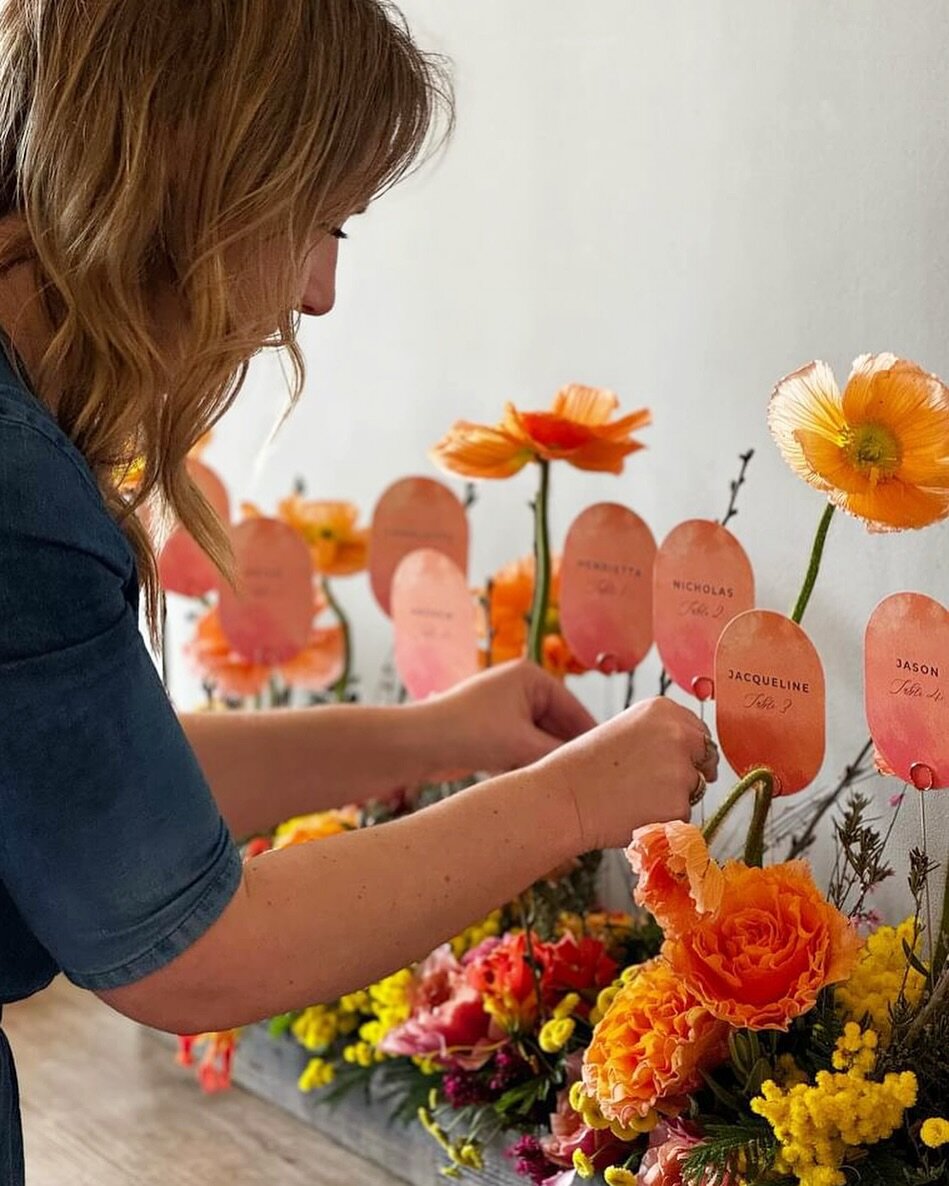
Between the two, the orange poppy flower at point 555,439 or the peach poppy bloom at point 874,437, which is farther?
the orange poppy flower at point 555,439

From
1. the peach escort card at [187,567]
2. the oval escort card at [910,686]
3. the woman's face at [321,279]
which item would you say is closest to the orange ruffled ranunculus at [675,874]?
the oval escort card at [910,686]

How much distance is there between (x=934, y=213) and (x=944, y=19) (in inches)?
4.0

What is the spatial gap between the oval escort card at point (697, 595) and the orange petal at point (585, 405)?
14 centimetres

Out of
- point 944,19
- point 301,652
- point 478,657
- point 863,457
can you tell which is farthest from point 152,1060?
point 944,19

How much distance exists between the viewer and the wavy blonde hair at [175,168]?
0.69m

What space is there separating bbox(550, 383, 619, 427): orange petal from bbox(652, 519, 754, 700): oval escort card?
14cm

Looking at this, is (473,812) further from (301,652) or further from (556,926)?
(301,652)

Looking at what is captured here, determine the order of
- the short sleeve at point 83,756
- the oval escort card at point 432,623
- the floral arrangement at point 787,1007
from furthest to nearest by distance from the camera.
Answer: the oval escort card at point 432,623, the floral arrangement at point 787,1007, the short sleeve at point 83,756

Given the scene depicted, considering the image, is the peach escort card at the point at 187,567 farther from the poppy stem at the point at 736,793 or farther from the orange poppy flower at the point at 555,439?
the poppy stem at the point at 736,793

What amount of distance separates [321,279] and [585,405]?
0.89ft

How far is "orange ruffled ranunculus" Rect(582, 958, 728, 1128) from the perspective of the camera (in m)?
0.78

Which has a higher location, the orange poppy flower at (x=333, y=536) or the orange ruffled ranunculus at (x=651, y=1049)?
the orange poppy flower at (x=333, y=536)

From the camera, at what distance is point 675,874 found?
0.76m

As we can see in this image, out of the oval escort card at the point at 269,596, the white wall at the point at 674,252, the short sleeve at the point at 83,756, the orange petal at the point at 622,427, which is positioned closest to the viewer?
the short sleeve at the point at 83,756
